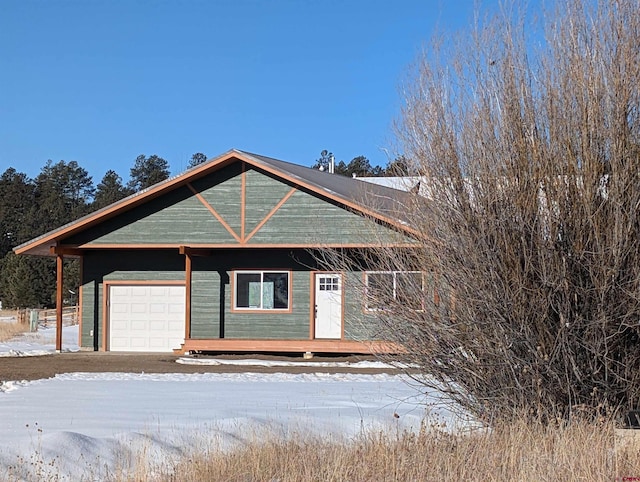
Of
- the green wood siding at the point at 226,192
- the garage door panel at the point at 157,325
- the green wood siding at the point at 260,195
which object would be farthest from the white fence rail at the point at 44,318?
the green wood siding at the point at 260,195

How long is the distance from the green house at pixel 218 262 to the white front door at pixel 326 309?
0.03 m

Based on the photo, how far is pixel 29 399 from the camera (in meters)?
13.1

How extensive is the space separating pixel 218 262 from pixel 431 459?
15210 mm

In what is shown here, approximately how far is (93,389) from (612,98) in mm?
9518

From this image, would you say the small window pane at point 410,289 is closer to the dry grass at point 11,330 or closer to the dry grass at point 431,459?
the dry grass at point 431,459

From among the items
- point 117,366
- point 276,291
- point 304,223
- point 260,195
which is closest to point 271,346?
point 276,291

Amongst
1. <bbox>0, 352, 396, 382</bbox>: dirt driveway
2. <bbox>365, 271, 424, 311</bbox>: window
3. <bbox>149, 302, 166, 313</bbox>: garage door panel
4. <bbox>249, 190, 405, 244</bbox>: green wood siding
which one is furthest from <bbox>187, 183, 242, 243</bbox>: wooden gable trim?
<bbox>365, 271, 424, 311</bbox>: window

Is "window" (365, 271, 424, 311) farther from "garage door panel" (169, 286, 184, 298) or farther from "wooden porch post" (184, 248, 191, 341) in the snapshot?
"garage door panel" (169, 286, 184, 298)

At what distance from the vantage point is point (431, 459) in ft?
26.2

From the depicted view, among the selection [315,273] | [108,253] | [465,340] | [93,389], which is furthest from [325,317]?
[465,340]

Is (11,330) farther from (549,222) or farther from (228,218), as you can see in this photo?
(549,222)

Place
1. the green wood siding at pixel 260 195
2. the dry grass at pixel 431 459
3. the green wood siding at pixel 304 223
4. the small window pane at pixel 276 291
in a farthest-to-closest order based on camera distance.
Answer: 1. the small window pane at pixel 276 291
2. the green wood siding at pixel 260 195
3. the green wood siding at pixel 304 223
4. the dry grass at pixel 431 459

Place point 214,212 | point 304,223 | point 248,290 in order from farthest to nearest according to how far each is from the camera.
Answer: point 248,290 → point 214,212 → point 304,223

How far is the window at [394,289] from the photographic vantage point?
32.9ft
